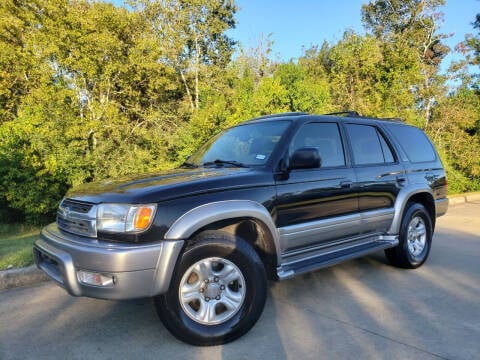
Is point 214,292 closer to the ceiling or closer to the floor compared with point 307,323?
closer to the ceiling

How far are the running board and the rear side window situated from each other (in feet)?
4.14

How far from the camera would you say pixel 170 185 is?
3.08m

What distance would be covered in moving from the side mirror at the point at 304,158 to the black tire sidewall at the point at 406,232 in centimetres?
204

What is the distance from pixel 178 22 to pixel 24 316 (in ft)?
52.5

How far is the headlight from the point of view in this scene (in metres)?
2.83

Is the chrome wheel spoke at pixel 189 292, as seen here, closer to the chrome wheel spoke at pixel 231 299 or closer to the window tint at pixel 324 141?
the chrome wheel spoke at pixel 231 299

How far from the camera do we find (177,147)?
11.3 meters

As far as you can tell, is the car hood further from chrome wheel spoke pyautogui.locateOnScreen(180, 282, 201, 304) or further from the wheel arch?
chrome wheel spoke pyautogui.locateOnScreen(180, 282, 201, 304)

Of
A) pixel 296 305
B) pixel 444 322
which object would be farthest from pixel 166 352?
pixel 444 322

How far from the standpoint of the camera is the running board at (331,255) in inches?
140

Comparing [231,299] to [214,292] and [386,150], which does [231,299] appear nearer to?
[214,292]

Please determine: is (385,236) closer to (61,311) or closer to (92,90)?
(61,311)

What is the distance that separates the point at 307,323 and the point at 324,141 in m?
1.88

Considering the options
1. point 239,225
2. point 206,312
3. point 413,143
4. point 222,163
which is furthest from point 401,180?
point 206,312
